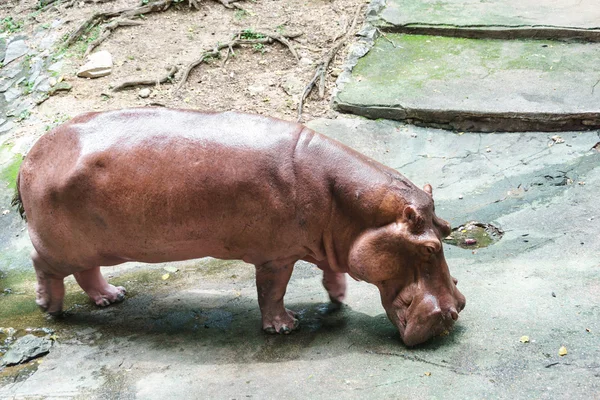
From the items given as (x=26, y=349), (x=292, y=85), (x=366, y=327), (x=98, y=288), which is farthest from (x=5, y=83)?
(x=366, y=327)

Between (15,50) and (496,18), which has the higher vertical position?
(496,18)

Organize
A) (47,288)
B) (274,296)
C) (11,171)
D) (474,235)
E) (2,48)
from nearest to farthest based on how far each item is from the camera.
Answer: (274,296) < (47,288) < (474,235) < (11,171) < (2,48)

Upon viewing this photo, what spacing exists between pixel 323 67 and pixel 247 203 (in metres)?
5.18

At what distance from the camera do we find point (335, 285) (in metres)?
5.14

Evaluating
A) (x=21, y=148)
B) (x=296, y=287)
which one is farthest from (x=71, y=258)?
(x=21, y=148)

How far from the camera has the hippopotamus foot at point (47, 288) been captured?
520 cm

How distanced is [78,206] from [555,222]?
155 inches

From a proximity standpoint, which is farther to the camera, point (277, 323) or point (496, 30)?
point (496, 30)

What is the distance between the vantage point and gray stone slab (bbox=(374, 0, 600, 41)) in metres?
9.49

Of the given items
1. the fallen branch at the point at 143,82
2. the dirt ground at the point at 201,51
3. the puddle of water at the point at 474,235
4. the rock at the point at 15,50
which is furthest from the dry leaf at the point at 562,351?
the rock at the point at 15,50

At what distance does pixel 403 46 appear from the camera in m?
9.67

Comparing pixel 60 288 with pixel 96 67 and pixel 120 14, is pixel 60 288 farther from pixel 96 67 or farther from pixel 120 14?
pixel 120 14

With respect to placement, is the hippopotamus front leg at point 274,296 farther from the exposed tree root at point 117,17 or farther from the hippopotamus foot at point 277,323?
the exposed tree root at point 117,17

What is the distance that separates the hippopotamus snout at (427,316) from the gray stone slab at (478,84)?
394 cm
